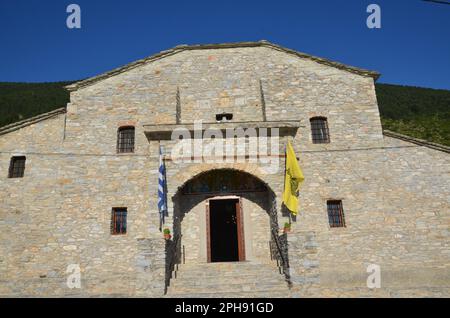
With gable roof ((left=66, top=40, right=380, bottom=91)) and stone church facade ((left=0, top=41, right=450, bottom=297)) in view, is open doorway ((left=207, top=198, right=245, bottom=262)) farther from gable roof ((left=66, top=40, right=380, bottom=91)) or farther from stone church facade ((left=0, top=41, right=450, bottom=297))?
gable roof ((left=66, top=40, right=380, bottom=91))

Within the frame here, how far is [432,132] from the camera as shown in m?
28.6

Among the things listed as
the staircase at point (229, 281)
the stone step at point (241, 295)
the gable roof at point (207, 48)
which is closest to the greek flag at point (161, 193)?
the staircase at point (229, 281)

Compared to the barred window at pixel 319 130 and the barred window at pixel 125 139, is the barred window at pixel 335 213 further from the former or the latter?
the barred window at pixel 125 139

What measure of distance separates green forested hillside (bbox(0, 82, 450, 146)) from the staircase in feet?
73.8

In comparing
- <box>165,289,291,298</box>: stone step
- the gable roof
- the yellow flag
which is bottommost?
<box>165,289,291,298</box>: stone step

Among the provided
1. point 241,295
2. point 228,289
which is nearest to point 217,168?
point 228,289

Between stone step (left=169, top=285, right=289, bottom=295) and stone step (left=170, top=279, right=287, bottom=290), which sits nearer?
stone step (left=169, top=285, right=289, bottom=295)

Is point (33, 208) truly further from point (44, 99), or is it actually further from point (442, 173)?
point (44, 99)

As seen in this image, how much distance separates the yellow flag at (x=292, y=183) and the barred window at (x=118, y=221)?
20.1ft

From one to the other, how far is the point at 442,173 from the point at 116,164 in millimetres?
12730

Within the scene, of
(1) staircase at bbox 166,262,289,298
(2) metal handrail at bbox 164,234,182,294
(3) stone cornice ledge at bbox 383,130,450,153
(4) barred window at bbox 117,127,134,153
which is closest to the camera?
(1) staircase at bbox 166,262,289,298

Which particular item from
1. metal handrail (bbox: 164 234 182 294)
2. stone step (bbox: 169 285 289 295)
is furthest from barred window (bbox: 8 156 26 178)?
stone step (bbox: 169 285 289 295)

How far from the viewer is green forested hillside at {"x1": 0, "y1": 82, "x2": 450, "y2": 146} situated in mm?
30797
